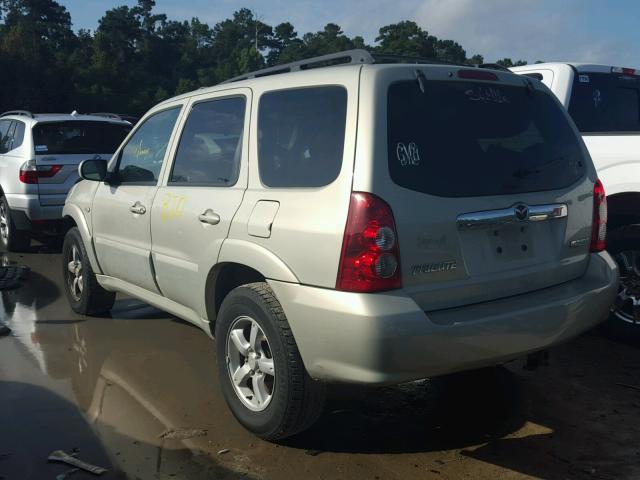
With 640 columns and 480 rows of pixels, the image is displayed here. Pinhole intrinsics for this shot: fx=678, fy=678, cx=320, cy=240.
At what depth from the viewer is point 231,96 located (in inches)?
159

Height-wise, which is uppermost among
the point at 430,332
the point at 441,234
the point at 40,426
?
the point at 441,234

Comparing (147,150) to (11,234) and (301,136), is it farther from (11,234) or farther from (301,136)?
(11,234)

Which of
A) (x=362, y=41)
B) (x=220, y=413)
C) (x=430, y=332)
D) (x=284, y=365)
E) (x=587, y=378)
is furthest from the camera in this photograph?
(x=362, y=41)

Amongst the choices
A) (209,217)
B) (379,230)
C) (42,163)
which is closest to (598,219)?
(379,230)

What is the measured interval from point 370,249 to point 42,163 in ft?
21.0

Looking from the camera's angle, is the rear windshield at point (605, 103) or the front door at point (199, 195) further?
the rear windshield at point (605, 103)

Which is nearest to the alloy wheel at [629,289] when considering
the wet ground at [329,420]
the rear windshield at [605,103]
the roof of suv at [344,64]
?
the wet ground at [329,420]

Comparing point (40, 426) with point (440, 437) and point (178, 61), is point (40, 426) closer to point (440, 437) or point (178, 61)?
point (440, 437)

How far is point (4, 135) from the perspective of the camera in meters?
9.21

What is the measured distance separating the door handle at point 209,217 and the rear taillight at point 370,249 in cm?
103

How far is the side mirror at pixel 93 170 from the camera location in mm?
5125

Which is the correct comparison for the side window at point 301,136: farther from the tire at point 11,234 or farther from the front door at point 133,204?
the tire at point 11,234

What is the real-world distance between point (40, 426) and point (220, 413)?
999mm

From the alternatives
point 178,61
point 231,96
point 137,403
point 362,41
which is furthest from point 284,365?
point 178,61
